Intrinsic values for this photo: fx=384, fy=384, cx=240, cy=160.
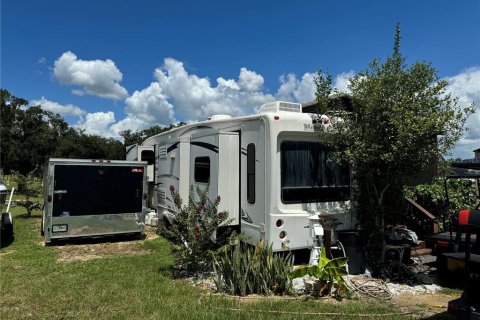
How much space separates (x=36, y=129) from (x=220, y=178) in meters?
59.4

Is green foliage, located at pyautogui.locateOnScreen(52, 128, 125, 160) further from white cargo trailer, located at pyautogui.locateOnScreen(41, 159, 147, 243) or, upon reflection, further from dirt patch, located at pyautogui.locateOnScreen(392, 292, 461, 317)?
dirt patch, located at pyautogui.locateOnScreen(392, 292, 461, 317)

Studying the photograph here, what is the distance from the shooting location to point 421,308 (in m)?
5.12

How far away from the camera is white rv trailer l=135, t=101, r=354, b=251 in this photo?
6.54 meters

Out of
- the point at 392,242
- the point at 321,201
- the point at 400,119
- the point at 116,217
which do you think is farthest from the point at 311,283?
the point at 116,217

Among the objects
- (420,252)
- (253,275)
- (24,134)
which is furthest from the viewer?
(24,134)

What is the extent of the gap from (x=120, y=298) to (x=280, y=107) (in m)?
4.07

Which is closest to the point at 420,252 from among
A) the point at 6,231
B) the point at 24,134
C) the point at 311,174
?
the point at 311,174

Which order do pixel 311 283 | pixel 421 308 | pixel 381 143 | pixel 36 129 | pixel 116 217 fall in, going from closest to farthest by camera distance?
pixel 421 308 < pixel 311 283 < pixel 381 143 < pixel 116 217 < pixel 36 129

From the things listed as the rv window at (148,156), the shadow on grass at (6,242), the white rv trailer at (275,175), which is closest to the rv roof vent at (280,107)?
the white rv trailer at (275,175)

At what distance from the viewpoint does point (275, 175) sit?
6.52m

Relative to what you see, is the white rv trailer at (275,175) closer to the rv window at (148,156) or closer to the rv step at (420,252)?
the rv step at (420,252)

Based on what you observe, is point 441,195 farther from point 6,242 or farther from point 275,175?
point 6,242

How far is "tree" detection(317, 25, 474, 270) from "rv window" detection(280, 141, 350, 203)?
54 centimetres

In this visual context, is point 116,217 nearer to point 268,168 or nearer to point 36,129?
point 268,168
